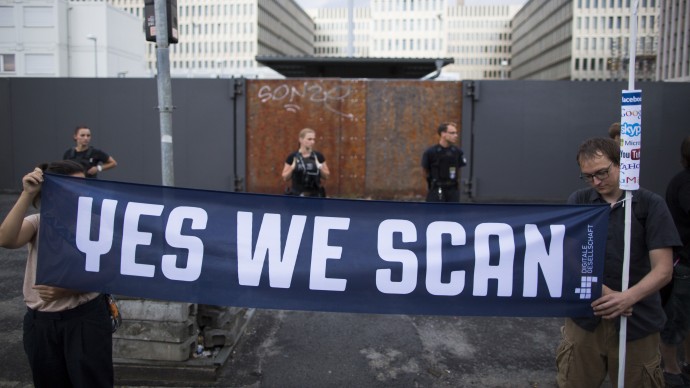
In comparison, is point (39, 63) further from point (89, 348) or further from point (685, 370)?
point (685, 370)

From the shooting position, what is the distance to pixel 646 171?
11.2 meters

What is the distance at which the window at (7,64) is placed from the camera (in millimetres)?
60625

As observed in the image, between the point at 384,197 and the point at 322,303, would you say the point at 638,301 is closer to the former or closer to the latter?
the point at 322,303

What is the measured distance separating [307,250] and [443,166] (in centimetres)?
434

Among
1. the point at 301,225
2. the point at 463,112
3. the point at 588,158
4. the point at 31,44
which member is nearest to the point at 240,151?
the point at 463,112

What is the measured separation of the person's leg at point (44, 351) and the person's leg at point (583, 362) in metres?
2.83

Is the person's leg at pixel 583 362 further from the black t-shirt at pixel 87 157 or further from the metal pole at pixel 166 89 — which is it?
the black t-shirt at pixel 87 157

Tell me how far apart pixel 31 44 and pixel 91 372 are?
7058 centimetres

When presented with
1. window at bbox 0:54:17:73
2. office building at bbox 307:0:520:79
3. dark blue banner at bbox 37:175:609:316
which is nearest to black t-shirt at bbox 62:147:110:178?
dark blue banner at bbox 37:175:609:316

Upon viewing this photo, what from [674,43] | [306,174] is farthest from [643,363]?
[674,43]

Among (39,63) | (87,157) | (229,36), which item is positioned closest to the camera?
(87,157)

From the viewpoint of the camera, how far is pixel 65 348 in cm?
277

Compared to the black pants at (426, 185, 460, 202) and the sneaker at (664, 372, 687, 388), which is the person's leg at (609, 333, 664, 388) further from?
the black pants at (426, 185, 460, 202)

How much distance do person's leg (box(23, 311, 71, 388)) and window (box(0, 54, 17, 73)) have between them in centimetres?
7125
